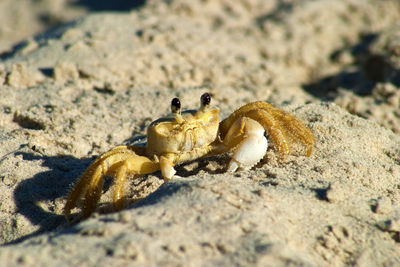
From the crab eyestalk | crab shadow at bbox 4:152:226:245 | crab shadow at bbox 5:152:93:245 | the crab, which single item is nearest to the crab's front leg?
the crab

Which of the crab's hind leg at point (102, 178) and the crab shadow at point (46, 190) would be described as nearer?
the crab's hind leg at point (102, 178)

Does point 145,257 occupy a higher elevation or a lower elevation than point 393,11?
lower

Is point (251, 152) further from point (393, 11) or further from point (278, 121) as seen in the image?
point (393, 11)

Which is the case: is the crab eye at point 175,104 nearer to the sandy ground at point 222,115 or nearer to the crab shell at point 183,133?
the crab shell at point 183,133

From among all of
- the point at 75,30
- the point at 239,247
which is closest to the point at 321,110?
the point at 239,247

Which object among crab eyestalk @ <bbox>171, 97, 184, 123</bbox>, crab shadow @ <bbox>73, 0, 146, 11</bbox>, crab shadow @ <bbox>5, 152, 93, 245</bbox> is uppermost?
crab shadow @ <bbox>73, 0, 146, 11</bbox>

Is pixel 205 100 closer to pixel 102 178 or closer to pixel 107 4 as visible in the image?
pixel 102 178

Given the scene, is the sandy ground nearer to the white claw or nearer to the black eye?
the white claw

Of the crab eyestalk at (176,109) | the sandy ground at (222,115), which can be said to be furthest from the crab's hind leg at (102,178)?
the crab eyestalk at (176,109)
